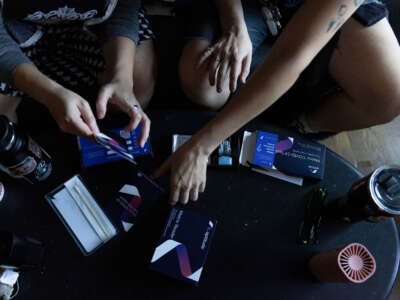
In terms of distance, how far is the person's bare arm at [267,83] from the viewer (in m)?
0.63

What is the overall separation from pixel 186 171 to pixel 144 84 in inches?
16.8

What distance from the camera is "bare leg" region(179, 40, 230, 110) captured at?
3.19 ft

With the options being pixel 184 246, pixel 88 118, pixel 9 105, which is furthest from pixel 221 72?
pixel 9 105

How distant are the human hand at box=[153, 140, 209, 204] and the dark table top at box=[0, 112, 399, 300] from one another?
0.03 metres

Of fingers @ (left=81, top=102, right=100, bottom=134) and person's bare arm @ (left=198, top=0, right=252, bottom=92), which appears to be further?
person's bare arm @ (left=198, top=0, right=252, bottom=92)

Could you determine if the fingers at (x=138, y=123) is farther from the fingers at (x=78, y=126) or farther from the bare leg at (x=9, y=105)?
the bare leg at (x=9, y=105)

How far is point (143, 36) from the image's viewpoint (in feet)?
3.19

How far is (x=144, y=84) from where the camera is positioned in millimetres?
995

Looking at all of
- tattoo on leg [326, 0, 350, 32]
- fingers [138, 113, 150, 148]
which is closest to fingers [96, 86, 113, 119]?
fingers [138, 113, 150, 148]

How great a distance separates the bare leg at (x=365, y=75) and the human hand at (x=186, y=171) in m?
0.59

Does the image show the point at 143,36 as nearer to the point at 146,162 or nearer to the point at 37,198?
the point at 146,162

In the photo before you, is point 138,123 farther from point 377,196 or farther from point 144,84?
point 377,196

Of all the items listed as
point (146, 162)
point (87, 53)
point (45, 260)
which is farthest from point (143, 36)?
point (45, 260)

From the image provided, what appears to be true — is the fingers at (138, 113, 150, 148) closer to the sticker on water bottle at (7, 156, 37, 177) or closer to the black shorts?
the sticker on water bottle at (7, 156, 37, 177)
